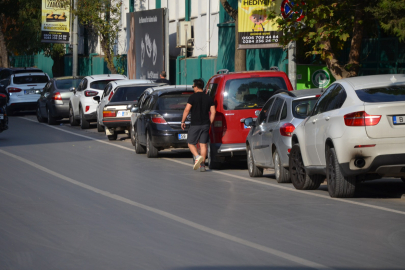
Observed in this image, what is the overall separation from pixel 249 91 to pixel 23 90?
2155 centimetres

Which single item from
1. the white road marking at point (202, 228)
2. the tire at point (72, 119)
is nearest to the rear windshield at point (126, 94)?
the tire at point (72, 119)

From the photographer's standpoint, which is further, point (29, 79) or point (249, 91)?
point (29, 79)

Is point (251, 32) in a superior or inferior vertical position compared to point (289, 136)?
superior

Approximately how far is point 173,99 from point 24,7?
37.6 metres

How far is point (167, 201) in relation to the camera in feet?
35.4

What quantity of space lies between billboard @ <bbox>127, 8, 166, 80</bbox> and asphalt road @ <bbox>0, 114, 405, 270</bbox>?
1929 cm

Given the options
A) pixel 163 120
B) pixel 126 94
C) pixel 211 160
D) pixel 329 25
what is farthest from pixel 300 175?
pixel 126 94

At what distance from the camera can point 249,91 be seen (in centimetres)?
1498

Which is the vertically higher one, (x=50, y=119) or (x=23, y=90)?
(x=23, y=90)

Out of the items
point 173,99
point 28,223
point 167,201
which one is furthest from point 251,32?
point 28,223

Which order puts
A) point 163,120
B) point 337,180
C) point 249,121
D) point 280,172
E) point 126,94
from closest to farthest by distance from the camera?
point 337,180
point 280,172
point 249,121
point 163,120
point 126,94

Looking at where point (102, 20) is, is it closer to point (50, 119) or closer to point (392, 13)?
point (50, 119)

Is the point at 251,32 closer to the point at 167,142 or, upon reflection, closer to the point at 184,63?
the point at 167,142

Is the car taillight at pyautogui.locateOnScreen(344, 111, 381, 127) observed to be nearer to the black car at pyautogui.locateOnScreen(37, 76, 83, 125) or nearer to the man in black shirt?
the man in black shirt
